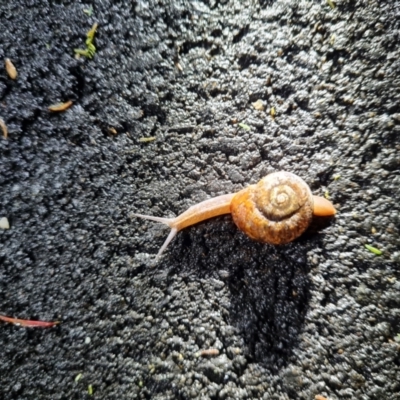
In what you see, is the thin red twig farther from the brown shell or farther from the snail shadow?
the brown shell

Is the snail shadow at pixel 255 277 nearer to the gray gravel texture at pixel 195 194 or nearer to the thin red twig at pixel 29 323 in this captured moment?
the gray gravel texture at pixel 195 194

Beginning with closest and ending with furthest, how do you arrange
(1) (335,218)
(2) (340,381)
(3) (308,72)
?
(2) (340,381) → (1) (335,218) → (3) (308,72)

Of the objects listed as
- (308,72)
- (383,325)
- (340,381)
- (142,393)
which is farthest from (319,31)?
(142,393)

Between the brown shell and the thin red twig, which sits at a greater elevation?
the brown shell

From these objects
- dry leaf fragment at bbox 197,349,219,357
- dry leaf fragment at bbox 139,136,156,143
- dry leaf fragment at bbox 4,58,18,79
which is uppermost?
dry leaf fragment at bbox 4,58,18,79

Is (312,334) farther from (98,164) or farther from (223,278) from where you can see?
(98,164)

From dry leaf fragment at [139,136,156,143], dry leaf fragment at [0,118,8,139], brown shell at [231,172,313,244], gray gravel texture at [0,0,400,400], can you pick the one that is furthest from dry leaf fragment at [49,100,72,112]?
brown shell at [231,172,313,244]

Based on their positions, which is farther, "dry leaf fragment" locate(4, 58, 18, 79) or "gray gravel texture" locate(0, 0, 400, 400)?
"dry leaf fragment" locate(4, 58, 18, 79)
